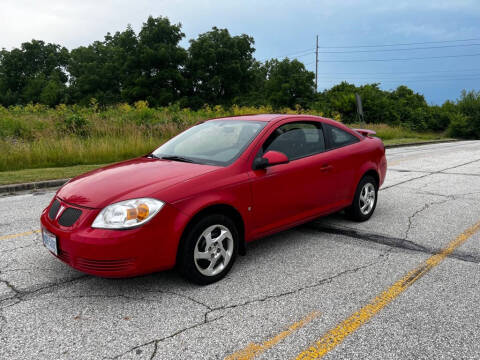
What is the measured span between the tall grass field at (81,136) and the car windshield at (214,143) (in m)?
8.09

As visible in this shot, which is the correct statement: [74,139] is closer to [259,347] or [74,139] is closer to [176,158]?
[176,158]

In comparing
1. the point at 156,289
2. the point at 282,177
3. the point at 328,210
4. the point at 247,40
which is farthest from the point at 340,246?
the point at 247,40

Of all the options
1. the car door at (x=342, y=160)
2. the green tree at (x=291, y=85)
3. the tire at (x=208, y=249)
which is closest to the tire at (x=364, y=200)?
the car door at (x=342, y=160)

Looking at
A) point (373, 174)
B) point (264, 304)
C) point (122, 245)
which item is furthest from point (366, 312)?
point (373, 174)

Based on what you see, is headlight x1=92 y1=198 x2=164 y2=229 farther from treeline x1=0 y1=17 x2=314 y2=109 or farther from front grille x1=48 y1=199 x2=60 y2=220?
treeline x1=0 y1=17 x2=314 y2=109

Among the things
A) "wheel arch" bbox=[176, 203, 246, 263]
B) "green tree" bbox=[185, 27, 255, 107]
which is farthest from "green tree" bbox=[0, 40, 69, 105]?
"wheel arch" bbox=[176, 203, 246, 263]

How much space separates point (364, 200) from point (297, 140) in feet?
5.23

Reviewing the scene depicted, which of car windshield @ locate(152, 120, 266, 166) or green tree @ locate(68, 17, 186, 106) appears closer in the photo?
car windshield @ locate(152, 120, 266, 166)

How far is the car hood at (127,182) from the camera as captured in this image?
3266 millimetres

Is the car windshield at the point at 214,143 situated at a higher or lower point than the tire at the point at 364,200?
higher

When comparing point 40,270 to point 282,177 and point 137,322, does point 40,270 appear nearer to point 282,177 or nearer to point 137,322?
point 137,322

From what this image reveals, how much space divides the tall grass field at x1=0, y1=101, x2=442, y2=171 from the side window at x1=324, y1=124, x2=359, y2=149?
8.79 meters

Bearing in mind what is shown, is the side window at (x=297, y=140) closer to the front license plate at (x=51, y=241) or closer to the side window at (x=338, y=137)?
the side window at (x=338, y=137)

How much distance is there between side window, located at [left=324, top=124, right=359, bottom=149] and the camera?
5076mm
